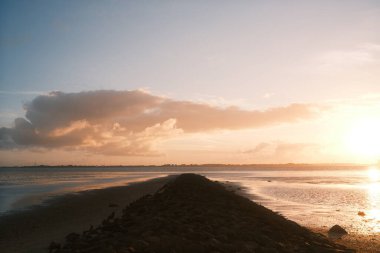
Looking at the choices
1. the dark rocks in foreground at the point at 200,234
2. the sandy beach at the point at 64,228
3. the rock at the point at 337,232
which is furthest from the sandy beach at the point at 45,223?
the rock at the point at 337,232

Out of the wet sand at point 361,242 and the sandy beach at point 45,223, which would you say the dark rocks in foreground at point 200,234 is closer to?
the wet sand at point 361,242

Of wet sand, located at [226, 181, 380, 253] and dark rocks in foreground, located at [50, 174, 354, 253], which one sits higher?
dark rocks in foreground, located at [50, 174, 354, 253]

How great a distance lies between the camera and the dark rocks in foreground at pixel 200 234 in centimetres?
1123

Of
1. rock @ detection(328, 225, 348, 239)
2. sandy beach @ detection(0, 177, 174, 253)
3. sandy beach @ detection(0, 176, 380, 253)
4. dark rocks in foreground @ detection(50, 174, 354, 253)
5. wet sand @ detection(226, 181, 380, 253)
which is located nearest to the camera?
dark rocks in foreground @ detection(50, 174, 354, 253)

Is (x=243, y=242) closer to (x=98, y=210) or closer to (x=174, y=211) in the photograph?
(x=174, y=211)

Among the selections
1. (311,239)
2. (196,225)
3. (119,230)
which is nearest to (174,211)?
(196,225)

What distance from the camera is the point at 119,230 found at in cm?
1392

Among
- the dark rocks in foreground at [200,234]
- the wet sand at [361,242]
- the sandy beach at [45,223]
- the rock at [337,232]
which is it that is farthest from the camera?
the rock at [337,232]

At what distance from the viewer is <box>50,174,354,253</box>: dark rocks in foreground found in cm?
1123

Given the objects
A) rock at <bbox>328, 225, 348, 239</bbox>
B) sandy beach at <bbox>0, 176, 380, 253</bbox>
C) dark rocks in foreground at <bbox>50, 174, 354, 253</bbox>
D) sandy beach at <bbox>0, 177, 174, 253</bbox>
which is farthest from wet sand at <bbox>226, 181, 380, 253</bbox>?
sandy beach at <bbox>0, 177, 174, 253</bbox>

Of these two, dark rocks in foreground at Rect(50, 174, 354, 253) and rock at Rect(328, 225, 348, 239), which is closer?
dark rocks in foreground at Rect(50, 174, 354, 253)

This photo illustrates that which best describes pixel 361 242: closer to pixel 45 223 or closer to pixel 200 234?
pixel 200 234

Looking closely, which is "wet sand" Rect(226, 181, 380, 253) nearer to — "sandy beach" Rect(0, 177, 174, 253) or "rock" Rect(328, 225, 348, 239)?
"rock" Rect(328, 225, 348, 239)

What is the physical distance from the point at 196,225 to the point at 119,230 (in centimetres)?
336
